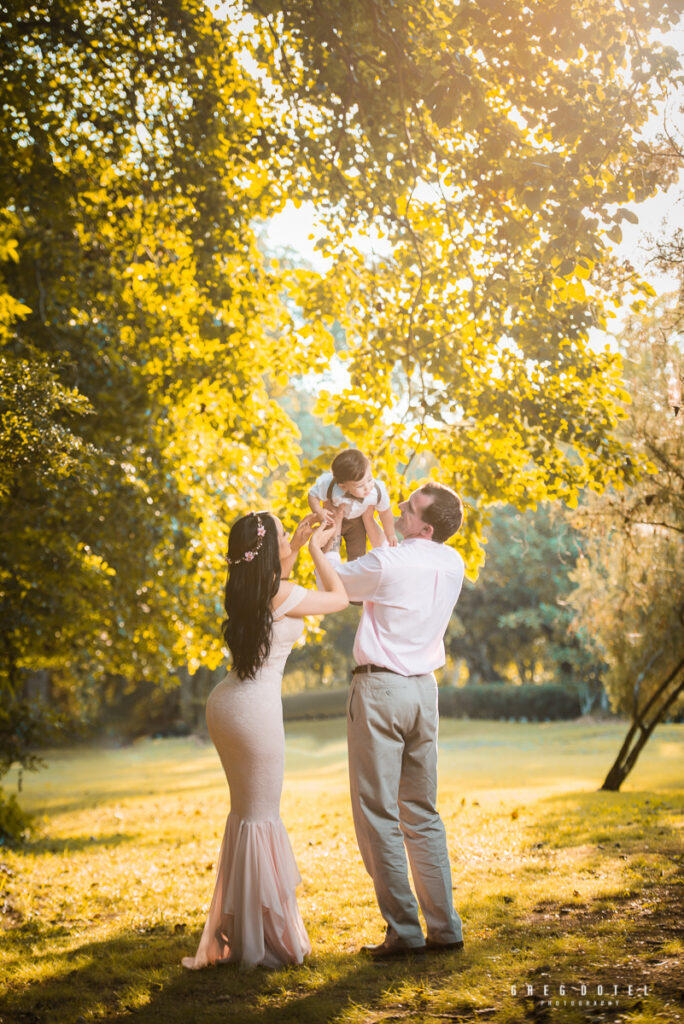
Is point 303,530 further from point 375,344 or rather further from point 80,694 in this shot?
point 80,694

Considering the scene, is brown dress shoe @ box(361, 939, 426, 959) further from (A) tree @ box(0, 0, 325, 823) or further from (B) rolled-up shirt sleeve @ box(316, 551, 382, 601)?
(A) tree @ box(0, 0, 325, 823)

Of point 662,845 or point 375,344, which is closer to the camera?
point 662,845

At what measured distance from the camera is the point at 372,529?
5.62 meters

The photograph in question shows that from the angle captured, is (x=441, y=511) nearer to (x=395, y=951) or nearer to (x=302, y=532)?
(x=302, y=532)

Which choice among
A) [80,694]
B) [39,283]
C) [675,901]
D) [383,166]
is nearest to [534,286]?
[383,166]

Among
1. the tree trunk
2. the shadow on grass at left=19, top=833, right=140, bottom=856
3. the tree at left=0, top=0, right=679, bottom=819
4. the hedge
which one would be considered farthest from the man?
the hedge

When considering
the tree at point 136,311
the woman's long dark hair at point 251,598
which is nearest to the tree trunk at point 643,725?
the tree at point 136,311

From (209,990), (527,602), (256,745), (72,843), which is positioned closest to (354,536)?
(256,745)

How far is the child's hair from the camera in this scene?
532cm

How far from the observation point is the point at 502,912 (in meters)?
6.41

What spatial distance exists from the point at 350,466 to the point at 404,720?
149cm

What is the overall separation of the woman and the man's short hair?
A: 2.21 feet

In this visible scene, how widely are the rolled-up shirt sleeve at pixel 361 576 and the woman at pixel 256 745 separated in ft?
0.29

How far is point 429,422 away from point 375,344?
1791 millimetres
